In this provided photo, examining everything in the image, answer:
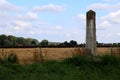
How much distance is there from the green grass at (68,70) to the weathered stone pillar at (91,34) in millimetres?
502

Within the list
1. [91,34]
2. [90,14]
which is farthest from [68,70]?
[90,14]

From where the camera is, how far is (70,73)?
1140 cm

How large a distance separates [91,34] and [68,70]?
2323mm

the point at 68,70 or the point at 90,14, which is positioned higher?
the point at 90,14

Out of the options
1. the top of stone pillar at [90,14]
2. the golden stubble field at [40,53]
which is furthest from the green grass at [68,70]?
the top of stone pillar at [90,14]

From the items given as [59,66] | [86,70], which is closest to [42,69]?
[59,66]

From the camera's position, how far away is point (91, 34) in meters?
13.4

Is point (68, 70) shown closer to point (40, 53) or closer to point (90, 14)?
point (40, 53)

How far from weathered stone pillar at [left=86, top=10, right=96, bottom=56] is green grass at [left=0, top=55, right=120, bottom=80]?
19.8 inches

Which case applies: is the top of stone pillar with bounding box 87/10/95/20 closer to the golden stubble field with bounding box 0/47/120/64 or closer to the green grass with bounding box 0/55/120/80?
the golden stubble field with bounding box 0/47/120/64

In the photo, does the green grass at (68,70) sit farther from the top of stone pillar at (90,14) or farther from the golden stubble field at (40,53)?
the top of stone pillar at (90,14)

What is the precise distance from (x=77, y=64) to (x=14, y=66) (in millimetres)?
2461

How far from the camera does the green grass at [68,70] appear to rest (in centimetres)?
1084

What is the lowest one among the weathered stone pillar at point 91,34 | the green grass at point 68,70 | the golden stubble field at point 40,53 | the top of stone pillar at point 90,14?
the green grass at point 68,70
